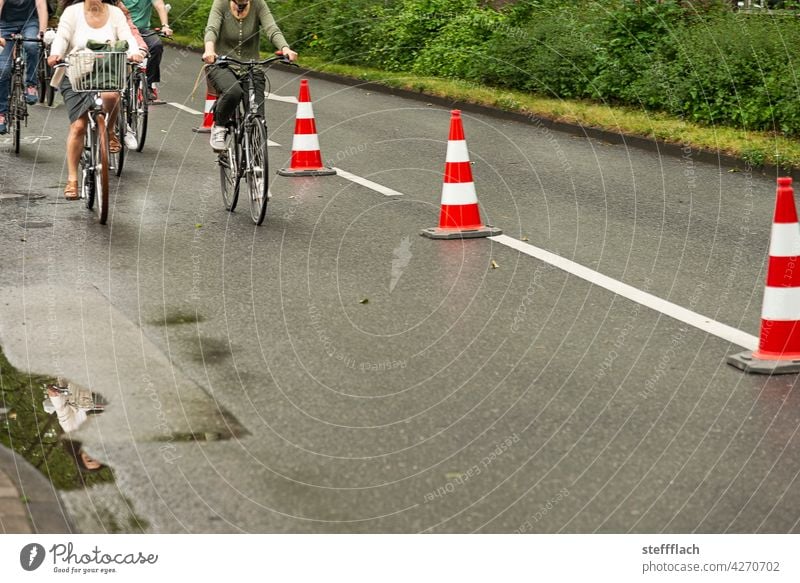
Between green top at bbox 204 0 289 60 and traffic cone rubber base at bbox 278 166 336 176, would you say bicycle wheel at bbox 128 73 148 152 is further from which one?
green top at bbox 204 0 289 60

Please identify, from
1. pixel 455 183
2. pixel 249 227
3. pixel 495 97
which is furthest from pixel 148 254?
pixel 495 97

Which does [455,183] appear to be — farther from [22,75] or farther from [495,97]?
[495,97]

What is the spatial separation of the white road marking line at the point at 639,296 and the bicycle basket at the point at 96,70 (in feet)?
10.3

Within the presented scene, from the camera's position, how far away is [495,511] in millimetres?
4996

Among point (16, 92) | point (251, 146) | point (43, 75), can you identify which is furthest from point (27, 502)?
point (43, 75)

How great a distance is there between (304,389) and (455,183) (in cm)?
404

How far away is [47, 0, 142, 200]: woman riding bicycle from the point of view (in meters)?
10.7

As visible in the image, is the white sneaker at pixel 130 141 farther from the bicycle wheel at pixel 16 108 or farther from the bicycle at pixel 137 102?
the bicycle wheel at pixel 16 108

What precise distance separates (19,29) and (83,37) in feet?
15.3

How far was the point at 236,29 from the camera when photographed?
11.2 m

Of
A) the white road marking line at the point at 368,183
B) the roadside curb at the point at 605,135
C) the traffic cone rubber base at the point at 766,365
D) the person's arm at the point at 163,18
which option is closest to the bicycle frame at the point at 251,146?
the white road marking line at the point at 368,183

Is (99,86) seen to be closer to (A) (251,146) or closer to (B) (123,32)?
(B) (123,32)

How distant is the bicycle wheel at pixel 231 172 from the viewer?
11008 millimetres

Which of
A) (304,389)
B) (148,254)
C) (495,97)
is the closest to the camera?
(304,389)
